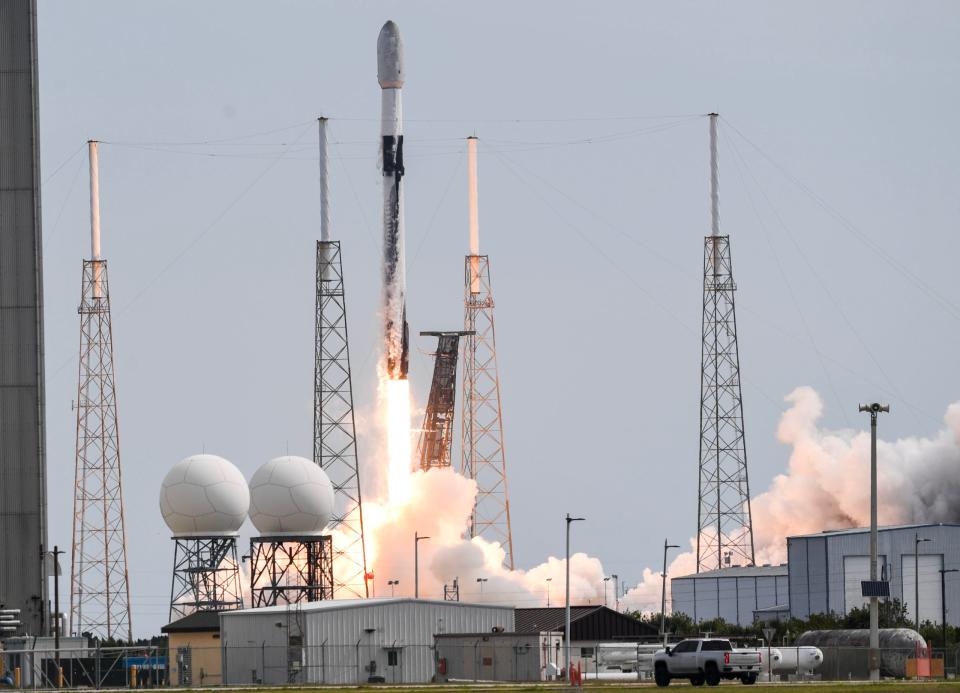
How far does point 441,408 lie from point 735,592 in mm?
25190

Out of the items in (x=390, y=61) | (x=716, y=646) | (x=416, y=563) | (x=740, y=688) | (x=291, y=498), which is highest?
(x=390, y=61)

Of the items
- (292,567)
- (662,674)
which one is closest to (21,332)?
(292,567)

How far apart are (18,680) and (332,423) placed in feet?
101

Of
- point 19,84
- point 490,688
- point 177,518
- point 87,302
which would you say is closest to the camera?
point 490,688

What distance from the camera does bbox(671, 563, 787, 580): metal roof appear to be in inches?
5098

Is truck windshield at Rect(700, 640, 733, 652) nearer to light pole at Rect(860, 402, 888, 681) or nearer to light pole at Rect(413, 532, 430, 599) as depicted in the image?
light pole at Rect(860, 402, 888, 681)

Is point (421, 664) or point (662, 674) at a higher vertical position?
point (662, 674)

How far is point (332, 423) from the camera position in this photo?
109m

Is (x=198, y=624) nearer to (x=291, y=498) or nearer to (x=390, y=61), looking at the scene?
(x=291, y=498)

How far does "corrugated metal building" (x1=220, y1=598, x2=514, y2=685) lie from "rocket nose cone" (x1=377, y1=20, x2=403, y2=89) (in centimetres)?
3400

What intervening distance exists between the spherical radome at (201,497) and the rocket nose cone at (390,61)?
72.4ft

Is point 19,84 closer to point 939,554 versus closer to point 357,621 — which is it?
point 357,621

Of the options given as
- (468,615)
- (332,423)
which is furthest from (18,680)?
(332,423)

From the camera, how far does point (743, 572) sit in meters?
131
